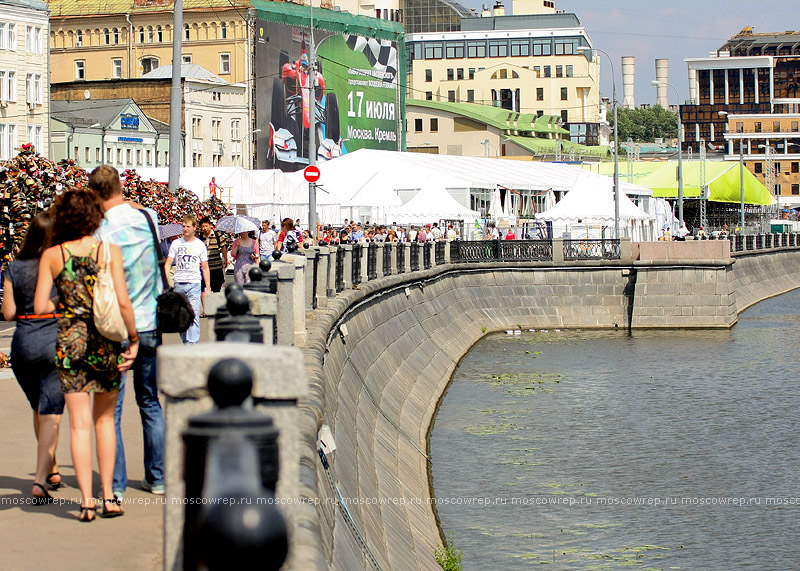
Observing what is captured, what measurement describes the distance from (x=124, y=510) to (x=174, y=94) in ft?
51.8

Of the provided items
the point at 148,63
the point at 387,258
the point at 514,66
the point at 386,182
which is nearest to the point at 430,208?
the point at 386,182

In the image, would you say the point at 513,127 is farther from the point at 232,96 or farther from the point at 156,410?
the point at 156,410

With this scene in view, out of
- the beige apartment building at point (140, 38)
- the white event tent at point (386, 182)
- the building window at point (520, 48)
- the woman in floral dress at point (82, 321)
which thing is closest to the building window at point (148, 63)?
the beige apartment building at point (140, 38)

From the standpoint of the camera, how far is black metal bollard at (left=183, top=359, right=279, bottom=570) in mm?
2824

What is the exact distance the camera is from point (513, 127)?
4250 inches

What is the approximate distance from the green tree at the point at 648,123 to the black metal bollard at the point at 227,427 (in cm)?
16786

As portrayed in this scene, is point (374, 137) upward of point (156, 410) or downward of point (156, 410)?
upward

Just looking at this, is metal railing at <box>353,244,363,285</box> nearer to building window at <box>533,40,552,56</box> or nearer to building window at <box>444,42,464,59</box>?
building window at <box>444,42,464,59</box>

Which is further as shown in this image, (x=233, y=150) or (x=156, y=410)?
(x=233, y=150)

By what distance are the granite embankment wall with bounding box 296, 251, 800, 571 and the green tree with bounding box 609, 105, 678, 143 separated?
11157cm

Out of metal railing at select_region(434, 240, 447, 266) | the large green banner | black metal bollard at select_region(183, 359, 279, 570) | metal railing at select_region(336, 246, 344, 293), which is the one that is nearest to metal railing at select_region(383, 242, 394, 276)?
metal railing at select_region(336, 246, 344, 293)

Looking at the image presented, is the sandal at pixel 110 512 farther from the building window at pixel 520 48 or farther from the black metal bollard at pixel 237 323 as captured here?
the building window at pixel 520 48

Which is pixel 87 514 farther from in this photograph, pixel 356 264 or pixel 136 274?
pixel 356 264

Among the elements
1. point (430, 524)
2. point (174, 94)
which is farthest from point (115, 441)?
point (174, 94)
